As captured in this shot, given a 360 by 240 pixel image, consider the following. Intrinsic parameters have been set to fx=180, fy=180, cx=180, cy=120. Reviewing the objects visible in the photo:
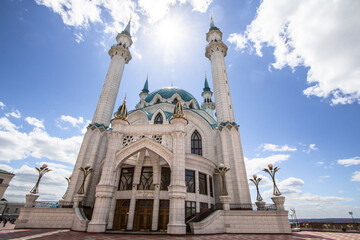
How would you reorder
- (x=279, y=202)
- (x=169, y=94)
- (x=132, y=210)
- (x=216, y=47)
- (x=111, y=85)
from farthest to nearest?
(x=169, y=94)
(x=216, y=47)
(x=111, y=85)
(x=132, y=210)
(x=279, y=202)

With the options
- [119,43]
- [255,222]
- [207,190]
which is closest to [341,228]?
[255,222]

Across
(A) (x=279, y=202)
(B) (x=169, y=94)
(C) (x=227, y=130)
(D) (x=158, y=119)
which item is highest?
(B) (x=169, y=94)

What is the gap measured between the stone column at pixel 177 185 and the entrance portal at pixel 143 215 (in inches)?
163

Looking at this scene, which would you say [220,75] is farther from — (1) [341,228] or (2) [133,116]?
(1) [341,228]

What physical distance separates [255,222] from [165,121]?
14.6m

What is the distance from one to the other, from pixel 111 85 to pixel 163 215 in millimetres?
18325

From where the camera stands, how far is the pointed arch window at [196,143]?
75.2 feet

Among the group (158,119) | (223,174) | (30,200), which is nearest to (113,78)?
(158,119)

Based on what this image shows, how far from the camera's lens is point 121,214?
16.0m

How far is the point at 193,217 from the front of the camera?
50.2ft

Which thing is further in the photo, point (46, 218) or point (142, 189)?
point (142, 189)

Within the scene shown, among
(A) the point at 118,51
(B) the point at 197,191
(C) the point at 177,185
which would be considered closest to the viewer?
(C) the point at 177,185

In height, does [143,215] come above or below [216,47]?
below

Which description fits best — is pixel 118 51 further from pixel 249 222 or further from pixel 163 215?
pixel 249 222
